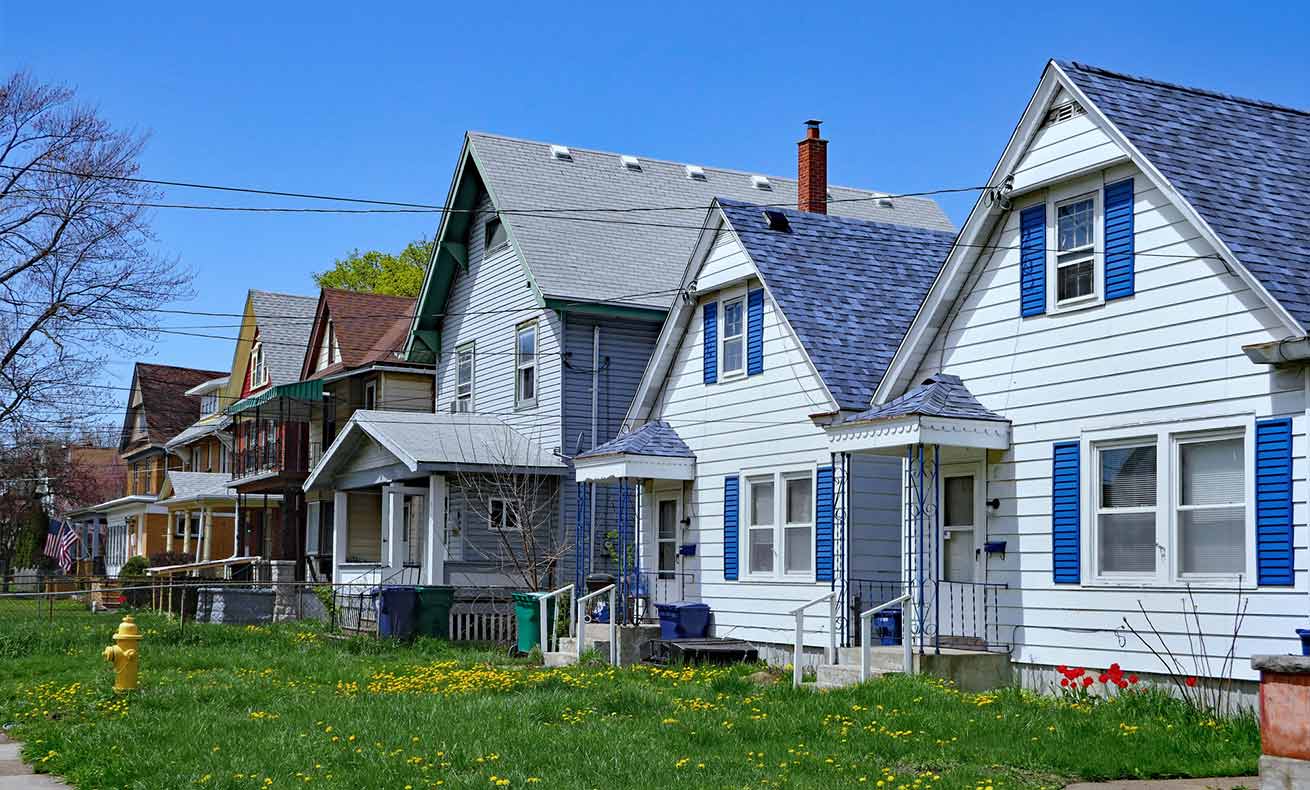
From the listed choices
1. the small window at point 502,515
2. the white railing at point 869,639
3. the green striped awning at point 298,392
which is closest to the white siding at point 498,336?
the small window at point 502,515

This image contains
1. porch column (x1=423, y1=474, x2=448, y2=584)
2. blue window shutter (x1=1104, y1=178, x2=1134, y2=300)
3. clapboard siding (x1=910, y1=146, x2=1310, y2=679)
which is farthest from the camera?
porch column (x1=423, y1=474, x2=448, y2=584)

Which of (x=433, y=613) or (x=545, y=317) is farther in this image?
(x=545, y=317)

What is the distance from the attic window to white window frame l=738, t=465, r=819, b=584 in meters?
6.02

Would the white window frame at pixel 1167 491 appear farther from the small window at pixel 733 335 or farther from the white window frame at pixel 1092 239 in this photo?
the small window at pixel 733 335

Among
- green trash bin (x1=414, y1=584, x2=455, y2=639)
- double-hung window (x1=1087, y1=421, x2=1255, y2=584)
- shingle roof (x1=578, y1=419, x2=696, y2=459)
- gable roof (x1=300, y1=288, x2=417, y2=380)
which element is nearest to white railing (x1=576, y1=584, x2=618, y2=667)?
shingle roof (x1=578, y1=419, x2=696, y2=459)

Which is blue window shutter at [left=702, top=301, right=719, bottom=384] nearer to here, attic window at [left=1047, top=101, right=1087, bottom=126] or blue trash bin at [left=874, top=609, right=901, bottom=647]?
blue trash bin at [left=874, top=609, right=901, bottom=647]

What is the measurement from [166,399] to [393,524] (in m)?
45.3

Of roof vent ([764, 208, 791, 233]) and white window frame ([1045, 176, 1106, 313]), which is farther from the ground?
roof vent ([764, 208, 791, 233])

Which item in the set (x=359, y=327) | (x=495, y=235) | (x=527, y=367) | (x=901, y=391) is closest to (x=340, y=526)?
(x=527, y=367)

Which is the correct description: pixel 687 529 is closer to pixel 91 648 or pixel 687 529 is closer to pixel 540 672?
pixel 540 672

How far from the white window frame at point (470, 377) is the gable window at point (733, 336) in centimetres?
1082

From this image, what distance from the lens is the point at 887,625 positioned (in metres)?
19.1

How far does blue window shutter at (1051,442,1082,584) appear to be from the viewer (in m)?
15.8

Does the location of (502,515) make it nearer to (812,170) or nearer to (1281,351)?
(812,170)
